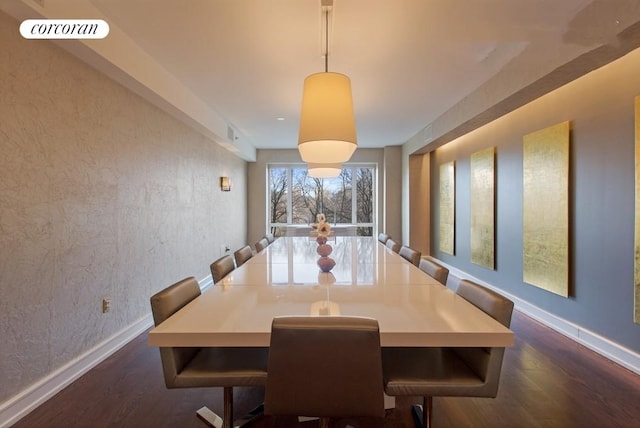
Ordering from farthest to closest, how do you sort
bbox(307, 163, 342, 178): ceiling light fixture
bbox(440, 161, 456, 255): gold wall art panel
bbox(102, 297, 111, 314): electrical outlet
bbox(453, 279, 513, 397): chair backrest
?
bbox(440, 161, 456, 255): gold wall art panel
bbox(307, 163, 342, 178): ceiling light fixture
bbox(102, 297, 111, 314): electrical outlet
bbox(453, 279, 513, 397): chair backrest

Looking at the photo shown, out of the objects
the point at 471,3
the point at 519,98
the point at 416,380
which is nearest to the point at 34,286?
the point at 416,380

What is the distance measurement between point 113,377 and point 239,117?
144 inches

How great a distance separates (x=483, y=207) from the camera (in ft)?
14.4

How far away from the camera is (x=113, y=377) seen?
222 cm

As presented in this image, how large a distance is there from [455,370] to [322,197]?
21.6 feet

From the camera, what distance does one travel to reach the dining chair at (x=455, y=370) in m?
1.24

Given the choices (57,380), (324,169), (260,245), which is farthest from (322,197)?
(57,380)

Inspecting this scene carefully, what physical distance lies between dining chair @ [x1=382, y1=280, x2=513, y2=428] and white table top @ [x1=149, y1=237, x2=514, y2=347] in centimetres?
9

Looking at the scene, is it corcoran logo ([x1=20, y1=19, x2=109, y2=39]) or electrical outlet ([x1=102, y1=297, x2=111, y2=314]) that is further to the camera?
electrical outlet ([x1=102, y1=297, x2=111, y2=314])

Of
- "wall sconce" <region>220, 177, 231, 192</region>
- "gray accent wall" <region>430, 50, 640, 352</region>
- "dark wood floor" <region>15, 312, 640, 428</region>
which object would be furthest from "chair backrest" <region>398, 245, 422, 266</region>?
"wall sconce" <region>220, 177, 231, 192</region>

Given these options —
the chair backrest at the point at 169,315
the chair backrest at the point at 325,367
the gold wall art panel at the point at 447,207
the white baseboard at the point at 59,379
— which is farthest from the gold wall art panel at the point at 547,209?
the white baseboard at the point at 59,379

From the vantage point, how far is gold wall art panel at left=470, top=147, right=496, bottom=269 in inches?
164

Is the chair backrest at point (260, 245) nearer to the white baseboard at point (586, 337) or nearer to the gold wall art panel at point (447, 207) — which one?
the white baseboard at point (586, 337)

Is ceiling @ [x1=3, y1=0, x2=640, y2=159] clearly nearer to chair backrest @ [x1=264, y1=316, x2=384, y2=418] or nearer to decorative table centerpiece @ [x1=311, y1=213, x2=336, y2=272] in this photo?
decorative table centerpiece @ [x1=311, y1=213, x2=336, y2=272]
